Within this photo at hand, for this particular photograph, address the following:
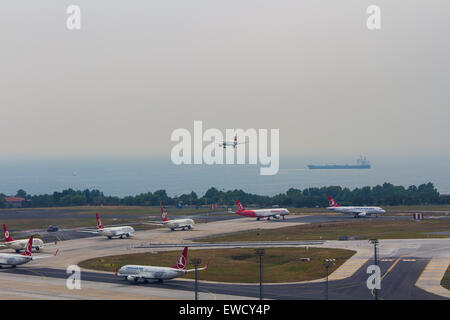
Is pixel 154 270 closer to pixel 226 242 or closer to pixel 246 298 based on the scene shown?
pixel 246 298

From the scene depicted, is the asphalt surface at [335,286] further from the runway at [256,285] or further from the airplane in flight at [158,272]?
the airplane in flight at [158,272]

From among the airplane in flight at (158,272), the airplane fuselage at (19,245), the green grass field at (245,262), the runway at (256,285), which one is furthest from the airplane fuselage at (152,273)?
the airplane fuselage at (19,245)

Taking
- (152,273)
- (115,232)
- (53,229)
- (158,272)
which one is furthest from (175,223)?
(158,272)

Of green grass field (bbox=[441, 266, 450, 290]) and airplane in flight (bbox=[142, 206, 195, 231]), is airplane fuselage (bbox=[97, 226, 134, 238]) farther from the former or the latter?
green grass field (bbox=[441, 266, 450, 290])

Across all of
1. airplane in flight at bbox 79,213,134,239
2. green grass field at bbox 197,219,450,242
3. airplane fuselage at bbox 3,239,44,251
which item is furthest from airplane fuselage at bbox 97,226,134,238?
airplane fuselage at bbox 3,239,44,251

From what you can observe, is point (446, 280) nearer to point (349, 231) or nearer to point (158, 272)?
point (158, 272)

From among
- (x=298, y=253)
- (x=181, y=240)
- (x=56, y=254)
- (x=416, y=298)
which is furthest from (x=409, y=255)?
(x=56, y=254)
